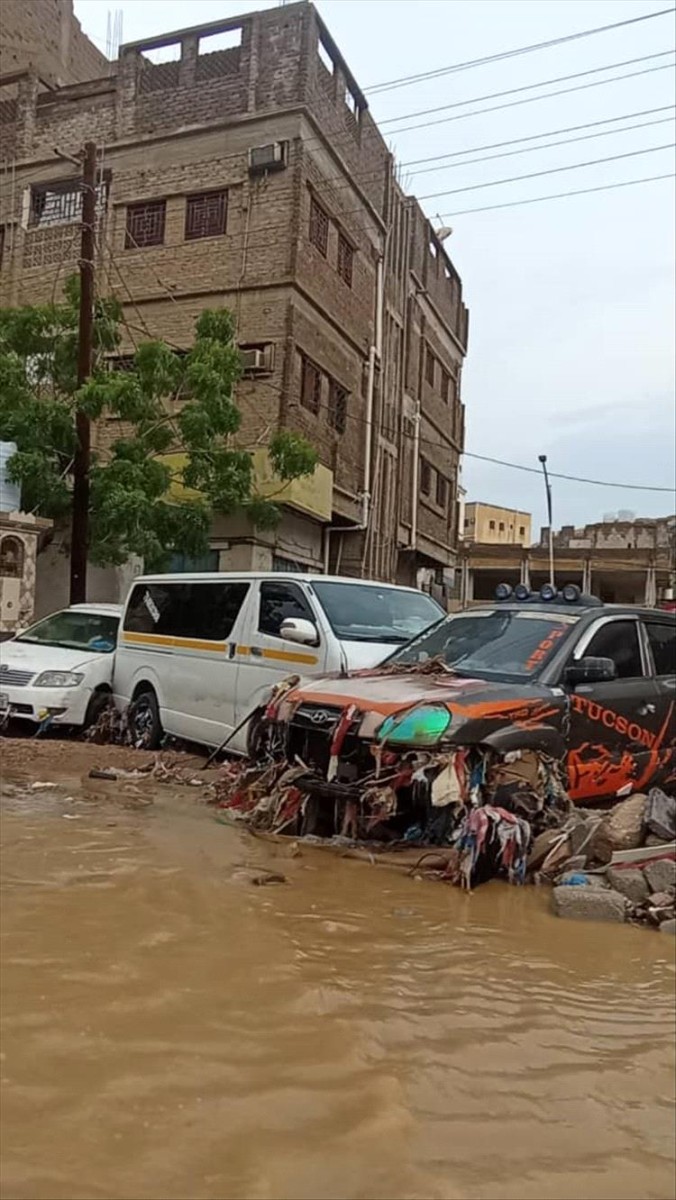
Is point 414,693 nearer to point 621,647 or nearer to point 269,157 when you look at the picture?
point 621,647

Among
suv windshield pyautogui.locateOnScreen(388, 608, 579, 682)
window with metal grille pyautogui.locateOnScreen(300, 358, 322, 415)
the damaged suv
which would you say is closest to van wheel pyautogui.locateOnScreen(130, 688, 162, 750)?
the damaged suv

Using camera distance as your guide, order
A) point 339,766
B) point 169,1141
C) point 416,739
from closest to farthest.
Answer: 1. point 169,1141
2. point 416,739
3. point 339,766

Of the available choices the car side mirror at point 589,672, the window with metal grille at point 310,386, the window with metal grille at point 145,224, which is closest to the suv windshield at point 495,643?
the car side mirror at point 589,672

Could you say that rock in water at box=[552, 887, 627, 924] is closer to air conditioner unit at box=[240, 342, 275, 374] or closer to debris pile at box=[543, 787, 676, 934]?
debris pile at box=[543, 787, 676, 934]

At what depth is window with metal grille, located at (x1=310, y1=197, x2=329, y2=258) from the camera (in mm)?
20119

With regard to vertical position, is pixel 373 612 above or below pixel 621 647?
Answer: above

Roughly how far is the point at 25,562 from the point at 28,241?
33.6 feet

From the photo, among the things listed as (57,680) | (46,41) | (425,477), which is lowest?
(57,680)

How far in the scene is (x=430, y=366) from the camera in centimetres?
2944

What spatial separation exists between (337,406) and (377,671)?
52.4 feet

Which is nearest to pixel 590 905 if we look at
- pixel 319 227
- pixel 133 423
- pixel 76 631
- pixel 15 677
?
pixel 15 677

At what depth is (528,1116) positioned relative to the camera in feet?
9.10

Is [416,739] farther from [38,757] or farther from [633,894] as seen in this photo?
[38,757]

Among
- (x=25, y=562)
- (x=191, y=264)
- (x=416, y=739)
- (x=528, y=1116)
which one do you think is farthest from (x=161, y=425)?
(x=528, y=1116)
